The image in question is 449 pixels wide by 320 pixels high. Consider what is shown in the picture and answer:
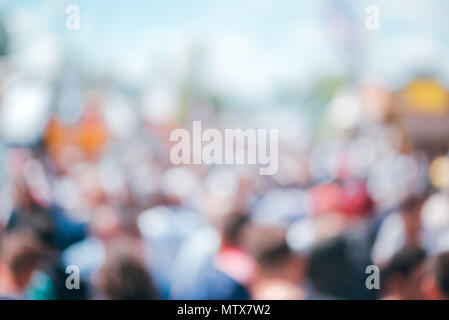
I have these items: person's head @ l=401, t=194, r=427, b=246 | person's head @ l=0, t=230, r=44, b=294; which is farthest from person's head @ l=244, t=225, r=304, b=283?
person's head @ l=0, t=230, r=44, b=294

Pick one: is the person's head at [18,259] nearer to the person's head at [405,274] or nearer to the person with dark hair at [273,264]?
the person with dark hair at [273,264]

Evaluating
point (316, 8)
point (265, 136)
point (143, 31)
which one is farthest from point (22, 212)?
point (316, 8)

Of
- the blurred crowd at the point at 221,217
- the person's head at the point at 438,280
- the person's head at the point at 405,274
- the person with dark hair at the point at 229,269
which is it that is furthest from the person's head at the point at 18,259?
the person's head at the point at 438,280

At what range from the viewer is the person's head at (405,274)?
268 centimetres

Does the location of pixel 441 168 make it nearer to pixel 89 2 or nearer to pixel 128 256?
pixel 128 256

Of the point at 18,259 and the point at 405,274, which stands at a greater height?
the point at 18,259

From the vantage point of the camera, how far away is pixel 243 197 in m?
2.71

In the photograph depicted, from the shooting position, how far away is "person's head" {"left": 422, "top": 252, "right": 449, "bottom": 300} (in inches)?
106

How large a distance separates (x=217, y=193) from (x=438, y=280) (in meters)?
1.28

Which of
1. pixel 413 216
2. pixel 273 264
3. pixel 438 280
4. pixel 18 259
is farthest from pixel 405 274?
pixel 18 259

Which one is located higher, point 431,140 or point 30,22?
point 30,22

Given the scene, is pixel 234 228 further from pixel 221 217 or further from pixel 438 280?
pixel 438 280

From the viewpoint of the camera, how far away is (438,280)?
107 inches
